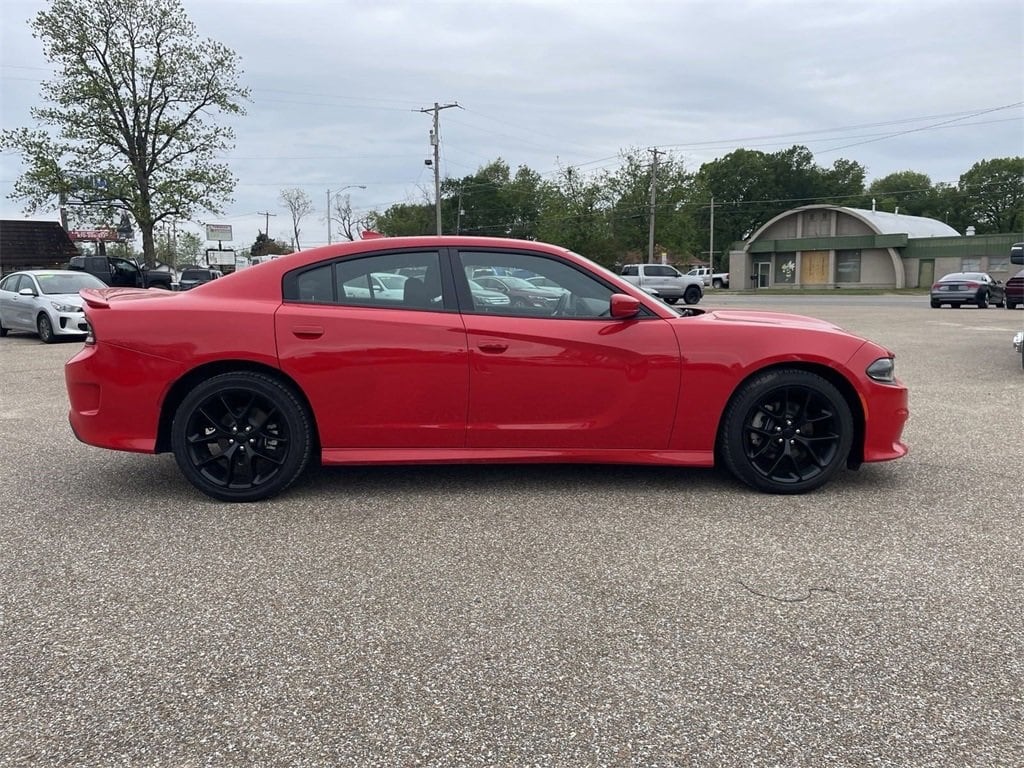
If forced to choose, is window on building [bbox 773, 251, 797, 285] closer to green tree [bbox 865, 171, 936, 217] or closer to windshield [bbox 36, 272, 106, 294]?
green tree [bbox 865, 171, 936, 217]

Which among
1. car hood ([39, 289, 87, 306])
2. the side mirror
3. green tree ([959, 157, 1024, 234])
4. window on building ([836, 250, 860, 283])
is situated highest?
green tree ([959, 157, 1024, 234])

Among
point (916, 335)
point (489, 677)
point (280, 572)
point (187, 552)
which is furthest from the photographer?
point (916, 335)

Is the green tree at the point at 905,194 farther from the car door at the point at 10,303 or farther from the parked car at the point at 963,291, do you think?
the car door at the point at 10,303

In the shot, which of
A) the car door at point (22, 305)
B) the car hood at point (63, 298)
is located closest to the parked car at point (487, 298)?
the car hood at point (63, 298)

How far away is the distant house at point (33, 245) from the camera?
43.3 m

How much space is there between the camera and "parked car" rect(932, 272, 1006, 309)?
24031 millimetres

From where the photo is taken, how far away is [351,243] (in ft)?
14.3

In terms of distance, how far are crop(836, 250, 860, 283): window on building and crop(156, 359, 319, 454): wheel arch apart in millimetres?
60118

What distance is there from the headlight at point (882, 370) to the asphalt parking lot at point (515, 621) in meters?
0.67

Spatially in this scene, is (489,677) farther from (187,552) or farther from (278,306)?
(278,306)

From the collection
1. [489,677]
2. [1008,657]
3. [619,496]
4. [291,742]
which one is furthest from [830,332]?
[291,742]

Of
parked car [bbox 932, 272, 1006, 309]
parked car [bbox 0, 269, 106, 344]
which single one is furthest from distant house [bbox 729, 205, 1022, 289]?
parked car [bbox 0, 269, 106, 344]

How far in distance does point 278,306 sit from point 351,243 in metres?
0.55

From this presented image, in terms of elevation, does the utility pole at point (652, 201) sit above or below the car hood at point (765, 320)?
above
